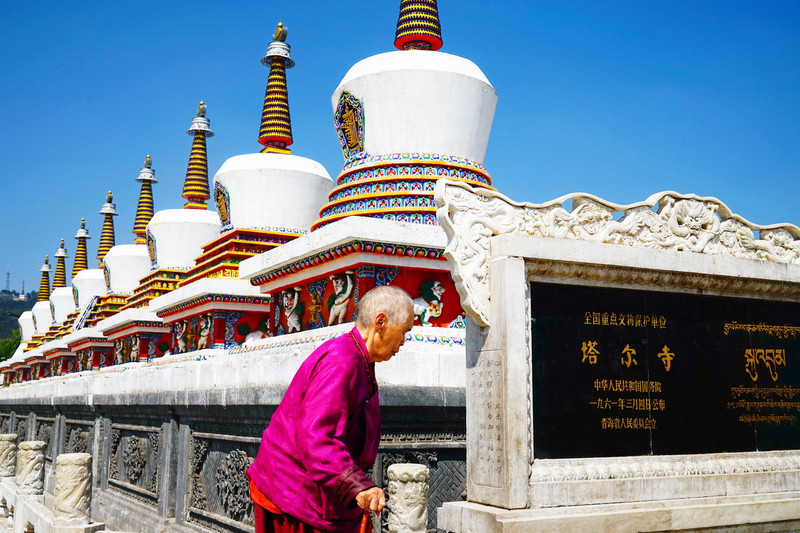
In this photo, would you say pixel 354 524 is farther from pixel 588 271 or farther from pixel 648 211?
pixel 648 211

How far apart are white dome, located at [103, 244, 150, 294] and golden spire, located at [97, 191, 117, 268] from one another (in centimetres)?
771

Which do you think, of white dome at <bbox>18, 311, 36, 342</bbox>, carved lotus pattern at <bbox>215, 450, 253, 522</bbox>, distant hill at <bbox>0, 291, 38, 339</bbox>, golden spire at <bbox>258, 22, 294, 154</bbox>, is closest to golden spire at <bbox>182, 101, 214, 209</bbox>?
golden spire at <bbox>258, 22, 294, 154</bbox>

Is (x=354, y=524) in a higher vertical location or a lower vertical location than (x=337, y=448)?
lower

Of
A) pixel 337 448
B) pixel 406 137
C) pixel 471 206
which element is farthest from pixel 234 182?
pixel 337 448

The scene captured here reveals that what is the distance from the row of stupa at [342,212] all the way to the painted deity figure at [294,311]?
0.06ft

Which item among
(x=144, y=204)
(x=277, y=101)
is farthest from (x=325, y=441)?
(x=144, y=204)

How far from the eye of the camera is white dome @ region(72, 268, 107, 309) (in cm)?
2738

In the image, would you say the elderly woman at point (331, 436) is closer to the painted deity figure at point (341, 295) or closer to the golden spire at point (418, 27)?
the painted deity figure at point (341, 295)

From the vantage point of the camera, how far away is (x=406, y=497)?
4.98 metres

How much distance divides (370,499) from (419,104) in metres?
7.58

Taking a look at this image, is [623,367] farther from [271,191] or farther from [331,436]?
[271,191]

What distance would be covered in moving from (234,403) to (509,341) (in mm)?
2609

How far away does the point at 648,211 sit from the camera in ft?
18.6

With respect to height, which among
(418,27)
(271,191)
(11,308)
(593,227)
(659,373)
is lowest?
(659,373)
